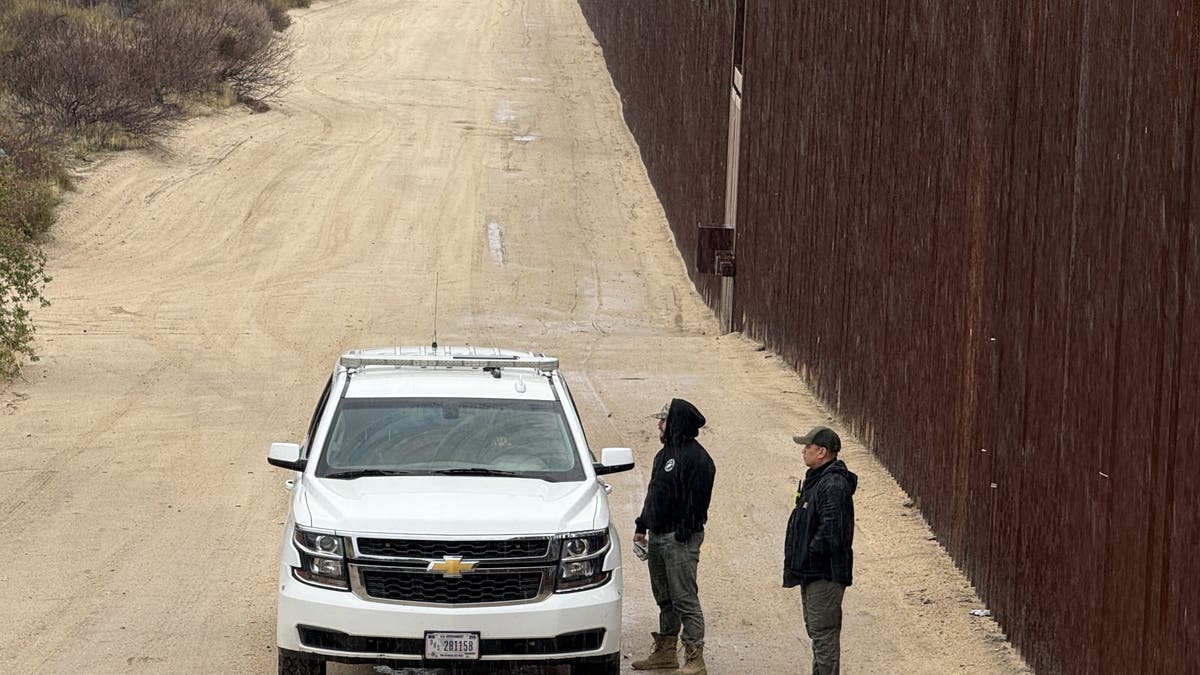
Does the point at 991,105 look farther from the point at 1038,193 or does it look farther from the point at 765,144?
the point at 765,144

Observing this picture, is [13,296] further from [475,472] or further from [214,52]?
[214,52]

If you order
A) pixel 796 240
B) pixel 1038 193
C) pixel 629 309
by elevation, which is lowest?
pixel 629 309

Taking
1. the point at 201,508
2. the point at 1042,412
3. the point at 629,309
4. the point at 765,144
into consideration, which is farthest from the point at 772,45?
the point at 1042,412

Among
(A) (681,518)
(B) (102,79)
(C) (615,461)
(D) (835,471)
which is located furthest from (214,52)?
(D) (835,471)

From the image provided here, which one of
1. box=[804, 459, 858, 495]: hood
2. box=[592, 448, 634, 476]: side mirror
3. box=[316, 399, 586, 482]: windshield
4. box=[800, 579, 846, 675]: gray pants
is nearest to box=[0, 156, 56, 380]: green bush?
box=[316, 399, 586, 482]: windshield

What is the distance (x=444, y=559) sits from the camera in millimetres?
8258

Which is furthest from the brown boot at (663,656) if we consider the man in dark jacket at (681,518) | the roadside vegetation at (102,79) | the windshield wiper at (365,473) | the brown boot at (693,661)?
the roadside vegetation at (102,79)

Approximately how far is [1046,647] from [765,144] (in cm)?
1383

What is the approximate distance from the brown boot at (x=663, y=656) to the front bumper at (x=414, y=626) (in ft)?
3.99

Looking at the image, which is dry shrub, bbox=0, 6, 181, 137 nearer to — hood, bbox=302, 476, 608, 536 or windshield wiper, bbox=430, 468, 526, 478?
windshield wiper, bbox=430, 468, 526, 478

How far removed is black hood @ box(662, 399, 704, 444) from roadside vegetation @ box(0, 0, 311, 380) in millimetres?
18508

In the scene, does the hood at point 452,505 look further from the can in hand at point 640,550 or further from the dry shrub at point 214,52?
the dry shrub at point 214,52

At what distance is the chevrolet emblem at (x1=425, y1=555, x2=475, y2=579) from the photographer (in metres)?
8.22

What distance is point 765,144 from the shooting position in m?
22.5
